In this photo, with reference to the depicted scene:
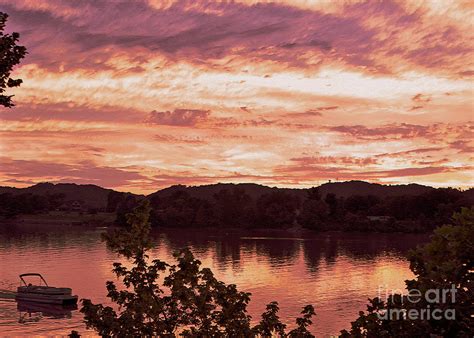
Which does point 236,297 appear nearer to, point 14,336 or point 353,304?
point 14,336


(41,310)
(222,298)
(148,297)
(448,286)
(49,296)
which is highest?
→ (448,286)

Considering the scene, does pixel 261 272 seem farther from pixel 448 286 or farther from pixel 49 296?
pixel 448 286

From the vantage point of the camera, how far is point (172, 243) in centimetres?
19600

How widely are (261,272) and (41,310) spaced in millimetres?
54900

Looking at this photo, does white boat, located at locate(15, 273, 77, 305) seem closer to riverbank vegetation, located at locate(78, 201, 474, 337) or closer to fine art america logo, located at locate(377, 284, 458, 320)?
riverbank vegetation, located at locate(78, 201, 474, 337)

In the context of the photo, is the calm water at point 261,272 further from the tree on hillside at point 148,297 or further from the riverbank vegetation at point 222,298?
the tree on hillside at point 148,297

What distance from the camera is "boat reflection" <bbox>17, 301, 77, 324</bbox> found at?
81656mm

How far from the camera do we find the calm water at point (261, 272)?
81.4 meters

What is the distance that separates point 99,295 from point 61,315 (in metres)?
14.0

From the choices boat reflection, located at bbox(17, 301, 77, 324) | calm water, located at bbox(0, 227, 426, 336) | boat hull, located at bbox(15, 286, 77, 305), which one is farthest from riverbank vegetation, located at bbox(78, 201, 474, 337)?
boat hull, located at bbox(15, 286, 77, 305)

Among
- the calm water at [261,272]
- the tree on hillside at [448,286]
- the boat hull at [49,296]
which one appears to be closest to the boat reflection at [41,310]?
the calm water at [261,272]

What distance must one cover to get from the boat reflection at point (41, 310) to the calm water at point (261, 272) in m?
0.14

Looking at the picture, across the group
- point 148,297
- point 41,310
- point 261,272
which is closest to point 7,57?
point 148,297

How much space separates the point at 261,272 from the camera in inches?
5025
